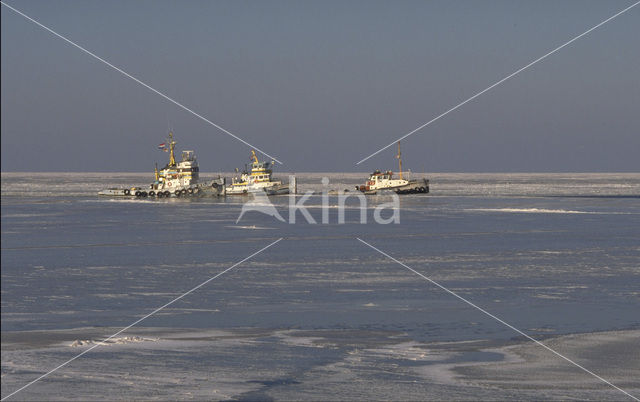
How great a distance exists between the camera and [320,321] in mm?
19828

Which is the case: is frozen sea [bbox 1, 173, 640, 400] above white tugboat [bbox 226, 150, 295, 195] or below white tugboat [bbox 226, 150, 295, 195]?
below

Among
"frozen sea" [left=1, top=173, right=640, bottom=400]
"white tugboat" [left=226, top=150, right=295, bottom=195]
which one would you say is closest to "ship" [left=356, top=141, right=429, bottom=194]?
"white tugboat" [left=226, top=150, right=295, bottom=195]

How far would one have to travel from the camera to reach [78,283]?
26750 millimetres

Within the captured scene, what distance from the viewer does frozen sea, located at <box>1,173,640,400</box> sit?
13.9 meters

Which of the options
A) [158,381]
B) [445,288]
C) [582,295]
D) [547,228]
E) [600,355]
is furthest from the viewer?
[547,228]

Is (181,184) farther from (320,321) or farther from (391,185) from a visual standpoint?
(320,321)

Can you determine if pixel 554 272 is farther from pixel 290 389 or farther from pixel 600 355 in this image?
pixel 290 389

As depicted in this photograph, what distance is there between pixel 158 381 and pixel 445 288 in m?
13.6

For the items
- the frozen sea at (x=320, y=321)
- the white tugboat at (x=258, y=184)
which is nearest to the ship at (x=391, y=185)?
the white tugboat at (x=258, y=184)

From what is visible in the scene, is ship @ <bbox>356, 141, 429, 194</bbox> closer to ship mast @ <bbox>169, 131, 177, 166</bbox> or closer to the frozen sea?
ship mast @ <bbox>169, 131, 177, 166</bbox>

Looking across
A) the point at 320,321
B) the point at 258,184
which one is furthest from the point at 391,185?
the point at 320,321

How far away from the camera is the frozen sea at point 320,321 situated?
13.9m

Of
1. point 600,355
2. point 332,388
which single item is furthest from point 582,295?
point 332,388

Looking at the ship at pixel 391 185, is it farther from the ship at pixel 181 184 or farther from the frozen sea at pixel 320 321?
the frozen sea at pixel 320 321
